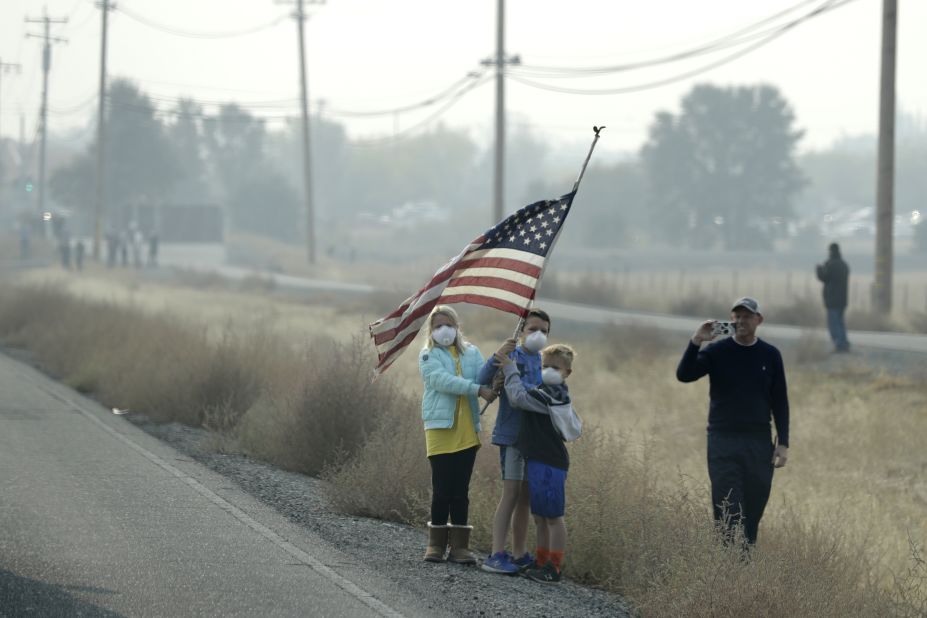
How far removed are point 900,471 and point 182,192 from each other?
128152 mm

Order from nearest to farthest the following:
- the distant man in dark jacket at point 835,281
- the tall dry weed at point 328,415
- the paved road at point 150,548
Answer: the paved road at point 150,548, the tall dry weed at point 328,415, the distant man in dark jacket at point 835,281

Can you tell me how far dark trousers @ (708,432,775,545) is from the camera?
9.19 meters

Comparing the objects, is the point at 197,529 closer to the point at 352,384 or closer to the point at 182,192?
the point at 352,384

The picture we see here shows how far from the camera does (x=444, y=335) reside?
9086 millimetres

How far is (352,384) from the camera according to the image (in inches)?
548

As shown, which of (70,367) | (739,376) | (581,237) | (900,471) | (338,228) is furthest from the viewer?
(338,228)

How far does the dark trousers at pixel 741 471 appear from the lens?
30.1 ft

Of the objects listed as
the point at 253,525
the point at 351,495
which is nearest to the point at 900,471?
the point at 351,495

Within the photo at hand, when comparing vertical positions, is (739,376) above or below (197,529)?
above

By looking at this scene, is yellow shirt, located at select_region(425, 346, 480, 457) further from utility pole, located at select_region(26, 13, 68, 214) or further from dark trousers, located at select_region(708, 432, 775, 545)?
utility pole, located at select_region(26, 13, 68, 214)

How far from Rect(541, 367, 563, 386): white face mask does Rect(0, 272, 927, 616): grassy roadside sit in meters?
1.11

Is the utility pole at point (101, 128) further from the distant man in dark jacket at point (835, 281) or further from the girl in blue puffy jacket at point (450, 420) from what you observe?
the girl in blue puffy jacket at point (450, 420)

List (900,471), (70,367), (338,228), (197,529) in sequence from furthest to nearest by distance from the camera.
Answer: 1. (338,228)
2. (70,367)
3. (900,471)
4. (197,529)

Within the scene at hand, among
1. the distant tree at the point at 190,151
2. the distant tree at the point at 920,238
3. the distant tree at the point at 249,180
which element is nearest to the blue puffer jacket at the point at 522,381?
the distant tree at the point at 249,180
